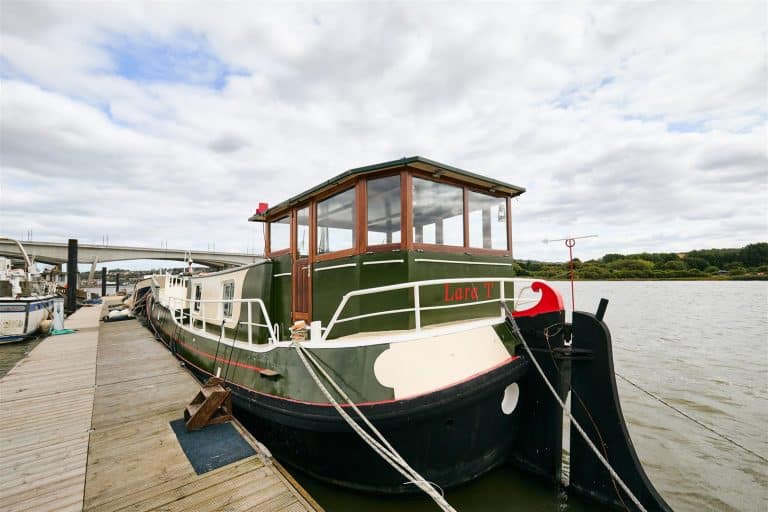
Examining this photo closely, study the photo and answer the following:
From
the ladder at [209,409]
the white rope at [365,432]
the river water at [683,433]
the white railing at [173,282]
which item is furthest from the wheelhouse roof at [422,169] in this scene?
the white railing at [173,282]

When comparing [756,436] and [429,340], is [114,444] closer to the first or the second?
[429,340]

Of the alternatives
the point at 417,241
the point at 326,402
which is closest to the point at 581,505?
the point at 326,402

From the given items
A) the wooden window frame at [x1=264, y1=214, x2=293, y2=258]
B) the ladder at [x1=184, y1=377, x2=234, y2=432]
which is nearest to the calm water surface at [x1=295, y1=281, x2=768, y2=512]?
the ladder at [x1=184, y1=377, x2=234, y2=432]

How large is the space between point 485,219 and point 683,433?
6225 millimetres

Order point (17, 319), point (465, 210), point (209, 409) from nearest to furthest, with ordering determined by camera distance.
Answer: point (209, 409) < point (465, 210) < point (17, 319)

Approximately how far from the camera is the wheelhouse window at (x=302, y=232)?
609 cm

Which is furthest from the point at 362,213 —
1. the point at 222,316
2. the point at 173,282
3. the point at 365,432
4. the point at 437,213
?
the point at 173,282

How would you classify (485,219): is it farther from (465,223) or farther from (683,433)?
(683,433)

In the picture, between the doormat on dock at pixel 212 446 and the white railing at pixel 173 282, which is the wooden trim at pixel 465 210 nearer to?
the doormat on dock at pixel 212 446

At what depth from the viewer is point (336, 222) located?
5590mm

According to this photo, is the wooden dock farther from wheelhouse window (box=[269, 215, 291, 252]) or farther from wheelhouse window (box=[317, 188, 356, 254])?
wheelhouse window (box=[269, 215, 291, 252])

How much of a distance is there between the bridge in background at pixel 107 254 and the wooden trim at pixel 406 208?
140 feet

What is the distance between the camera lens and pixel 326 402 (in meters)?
4.05

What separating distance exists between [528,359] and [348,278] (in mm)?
2653
